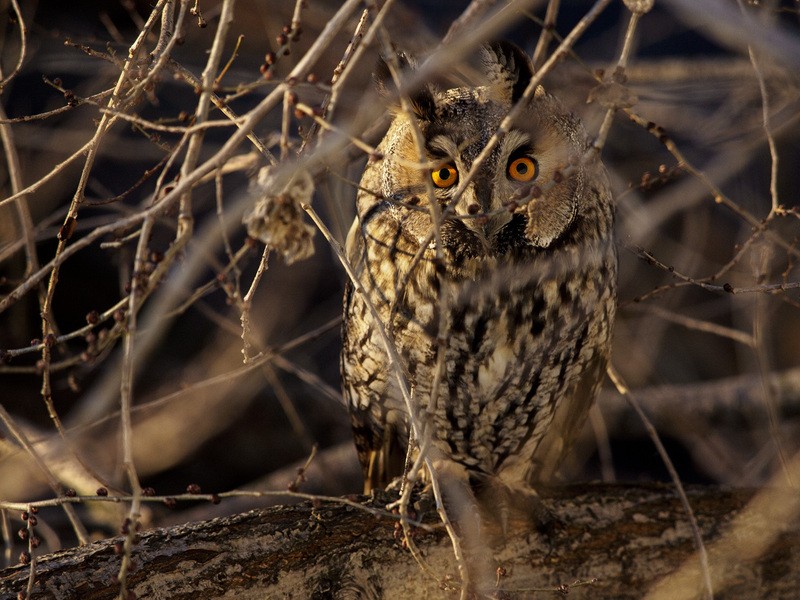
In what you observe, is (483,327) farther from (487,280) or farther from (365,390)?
(365,390)

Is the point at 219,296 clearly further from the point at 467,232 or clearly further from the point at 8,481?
the point at 467,232

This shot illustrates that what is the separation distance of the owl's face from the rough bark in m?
0.79

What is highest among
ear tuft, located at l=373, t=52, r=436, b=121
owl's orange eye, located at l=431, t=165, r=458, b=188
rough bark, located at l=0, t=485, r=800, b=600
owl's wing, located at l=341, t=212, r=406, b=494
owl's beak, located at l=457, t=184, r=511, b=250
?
ear tuft, located at l=373, t=52, r=436, b=121

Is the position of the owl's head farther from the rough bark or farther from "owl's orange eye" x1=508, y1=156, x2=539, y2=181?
the rough bark

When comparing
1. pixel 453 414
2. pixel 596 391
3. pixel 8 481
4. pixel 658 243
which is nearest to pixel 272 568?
pixel 453 414

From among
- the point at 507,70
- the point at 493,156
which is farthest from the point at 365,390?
the point at 507,70

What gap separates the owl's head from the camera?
2109mm

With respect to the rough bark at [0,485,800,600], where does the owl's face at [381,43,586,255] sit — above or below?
above

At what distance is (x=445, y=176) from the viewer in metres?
2.16

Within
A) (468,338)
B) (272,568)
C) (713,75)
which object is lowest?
(272,568)

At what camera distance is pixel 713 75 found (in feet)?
12.6

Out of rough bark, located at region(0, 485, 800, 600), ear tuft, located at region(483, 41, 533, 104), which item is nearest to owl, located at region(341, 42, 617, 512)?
ear tuft, located at region(483, 41, 533, 104)

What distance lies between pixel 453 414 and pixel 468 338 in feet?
0.97

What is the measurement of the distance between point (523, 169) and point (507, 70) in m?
0.25
